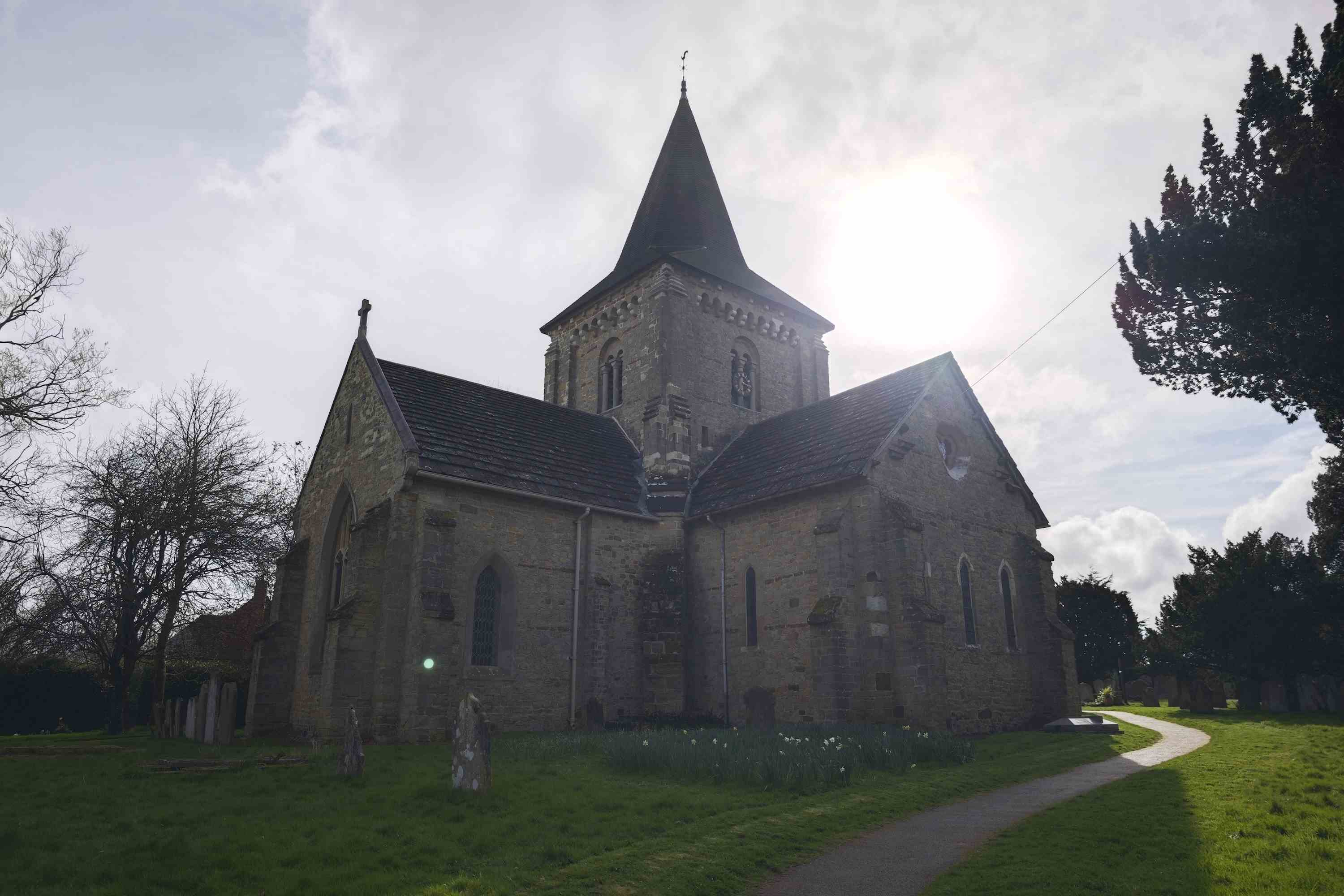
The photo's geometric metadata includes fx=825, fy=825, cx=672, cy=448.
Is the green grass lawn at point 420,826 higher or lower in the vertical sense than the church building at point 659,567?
lower

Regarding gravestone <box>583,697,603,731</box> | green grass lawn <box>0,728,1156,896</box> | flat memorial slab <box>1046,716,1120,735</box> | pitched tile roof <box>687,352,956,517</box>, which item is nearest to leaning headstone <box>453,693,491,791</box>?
green grass lawn <box>0,728,1156,896</box>

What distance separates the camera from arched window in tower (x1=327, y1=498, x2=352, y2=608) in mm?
21609

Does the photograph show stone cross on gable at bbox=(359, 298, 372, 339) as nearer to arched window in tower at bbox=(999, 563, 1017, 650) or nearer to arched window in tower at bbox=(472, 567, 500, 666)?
arched window in tower at bbox=(472, 567, 500, 666)

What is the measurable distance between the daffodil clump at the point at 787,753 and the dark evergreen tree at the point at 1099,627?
120ft

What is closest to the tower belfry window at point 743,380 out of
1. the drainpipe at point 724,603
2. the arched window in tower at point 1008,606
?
the drainpipe at point 724,603

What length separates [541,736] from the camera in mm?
17609

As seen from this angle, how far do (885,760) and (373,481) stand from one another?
44.4ft

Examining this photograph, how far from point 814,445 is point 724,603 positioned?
4.83m

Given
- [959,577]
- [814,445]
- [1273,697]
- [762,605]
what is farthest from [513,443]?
[1273,697]

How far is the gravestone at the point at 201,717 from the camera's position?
766 inches

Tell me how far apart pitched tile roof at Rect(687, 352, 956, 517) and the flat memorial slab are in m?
8.27

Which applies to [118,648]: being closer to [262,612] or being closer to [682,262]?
[262,612]

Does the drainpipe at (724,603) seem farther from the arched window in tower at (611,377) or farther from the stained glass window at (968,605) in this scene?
the arched window in tower at (611,377)

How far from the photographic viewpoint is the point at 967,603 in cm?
2100
